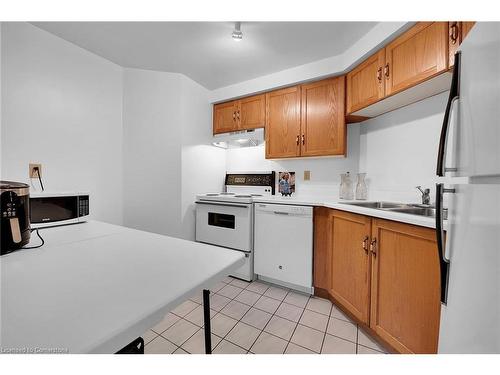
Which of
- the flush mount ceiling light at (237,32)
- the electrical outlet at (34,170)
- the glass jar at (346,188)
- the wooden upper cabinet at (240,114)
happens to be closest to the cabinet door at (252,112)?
the wooden upper cabinet at (240,114)

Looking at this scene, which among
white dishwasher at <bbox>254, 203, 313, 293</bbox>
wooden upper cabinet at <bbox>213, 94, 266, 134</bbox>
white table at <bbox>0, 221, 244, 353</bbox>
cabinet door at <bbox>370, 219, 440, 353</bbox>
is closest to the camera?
white table at <bbox>0, 221, 244, 353</bbox>

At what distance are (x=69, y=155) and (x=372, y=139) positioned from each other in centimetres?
276

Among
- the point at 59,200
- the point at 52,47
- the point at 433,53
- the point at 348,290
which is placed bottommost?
the point at 348,290

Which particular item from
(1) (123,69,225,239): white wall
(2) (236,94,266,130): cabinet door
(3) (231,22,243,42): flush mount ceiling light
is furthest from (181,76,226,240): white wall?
(3) (231,22,243,42): flush mount ceiling light

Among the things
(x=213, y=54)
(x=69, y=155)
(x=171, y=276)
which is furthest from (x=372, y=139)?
(x=69, y=155)

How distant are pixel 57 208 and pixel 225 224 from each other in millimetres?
1405

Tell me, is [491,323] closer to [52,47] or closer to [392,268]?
[392,268]

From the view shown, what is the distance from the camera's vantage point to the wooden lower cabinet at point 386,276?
→ 1024mm

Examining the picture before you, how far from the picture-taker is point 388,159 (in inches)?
74.7

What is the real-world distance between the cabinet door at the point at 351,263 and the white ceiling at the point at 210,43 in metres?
1.42

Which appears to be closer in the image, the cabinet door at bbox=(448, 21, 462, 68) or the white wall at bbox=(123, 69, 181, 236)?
the cabinet door at bbox=(448, 21, 462, 68)

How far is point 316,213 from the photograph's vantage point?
1.85m

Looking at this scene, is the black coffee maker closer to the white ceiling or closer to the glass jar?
the white ceiling

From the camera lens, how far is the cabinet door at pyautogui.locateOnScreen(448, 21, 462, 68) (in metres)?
1.08
